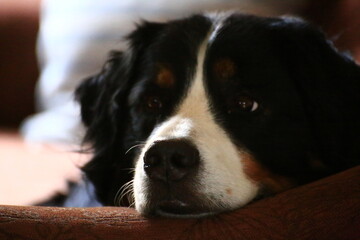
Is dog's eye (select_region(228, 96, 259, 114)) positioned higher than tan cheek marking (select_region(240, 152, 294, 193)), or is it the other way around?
dog's eye (select_region(228, 96, 259, 114))

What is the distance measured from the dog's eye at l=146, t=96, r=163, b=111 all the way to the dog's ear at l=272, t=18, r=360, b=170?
374 mm

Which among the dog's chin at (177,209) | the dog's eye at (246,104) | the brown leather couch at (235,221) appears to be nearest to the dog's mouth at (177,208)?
the dog's chin at (177,209)

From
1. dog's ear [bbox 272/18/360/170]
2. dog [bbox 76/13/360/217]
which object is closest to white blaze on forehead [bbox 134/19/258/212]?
dog [bbox 76/13/360/217]

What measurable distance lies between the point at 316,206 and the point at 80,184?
3.75 feet

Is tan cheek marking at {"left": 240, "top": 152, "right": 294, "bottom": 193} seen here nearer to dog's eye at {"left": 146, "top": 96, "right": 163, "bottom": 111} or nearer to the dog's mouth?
the dog's mouth

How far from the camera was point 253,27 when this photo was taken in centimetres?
155

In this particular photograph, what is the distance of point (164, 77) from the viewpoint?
153 centimetres

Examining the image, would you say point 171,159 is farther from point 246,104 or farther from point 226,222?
point 246,104

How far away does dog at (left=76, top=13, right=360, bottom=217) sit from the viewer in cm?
119

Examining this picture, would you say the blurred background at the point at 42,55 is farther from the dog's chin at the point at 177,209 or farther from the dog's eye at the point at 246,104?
the dog's chin at the point at 177,209

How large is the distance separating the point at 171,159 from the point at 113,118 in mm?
586

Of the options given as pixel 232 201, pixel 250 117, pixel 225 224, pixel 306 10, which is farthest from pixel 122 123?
pixel 306 10

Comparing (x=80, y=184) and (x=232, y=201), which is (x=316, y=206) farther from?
(x=80, y=184)

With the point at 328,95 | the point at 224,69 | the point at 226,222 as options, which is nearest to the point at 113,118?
the point at 224,69
